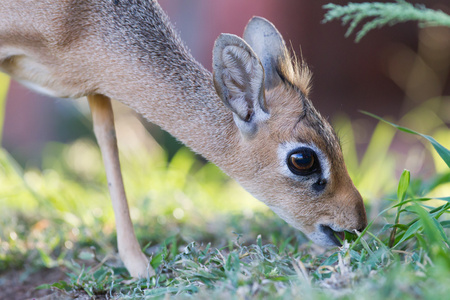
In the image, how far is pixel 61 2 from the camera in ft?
11.1

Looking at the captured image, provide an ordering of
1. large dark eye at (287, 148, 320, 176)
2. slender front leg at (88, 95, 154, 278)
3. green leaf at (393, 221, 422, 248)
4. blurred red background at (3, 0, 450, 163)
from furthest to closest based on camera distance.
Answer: blurred red background at (3, 0, 450, 163)
slender front leg at (88, 95, 154, 278)
large dark eye at (287, 148, 320, 176)
green leaf at (393, 221, 422, 248)

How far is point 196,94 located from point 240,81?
36cm

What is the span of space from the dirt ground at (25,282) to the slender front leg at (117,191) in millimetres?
539

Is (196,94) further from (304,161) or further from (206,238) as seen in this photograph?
(206,238)

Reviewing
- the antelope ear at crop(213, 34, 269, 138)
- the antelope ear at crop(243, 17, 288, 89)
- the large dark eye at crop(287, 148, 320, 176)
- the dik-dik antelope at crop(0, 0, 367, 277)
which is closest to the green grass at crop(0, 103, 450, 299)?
the dik-dik antelope at crop(0, 0, 367, 277)

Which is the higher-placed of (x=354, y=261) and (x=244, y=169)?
(x=244, y=169)

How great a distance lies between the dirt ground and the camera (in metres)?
3.44

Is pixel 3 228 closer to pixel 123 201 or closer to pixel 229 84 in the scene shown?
pixel 123 201

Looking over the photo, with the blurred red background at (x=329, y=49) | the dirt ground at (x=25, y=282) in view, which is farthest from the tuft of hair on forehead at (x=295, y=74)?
the blurred red background at (x=329, y=49)

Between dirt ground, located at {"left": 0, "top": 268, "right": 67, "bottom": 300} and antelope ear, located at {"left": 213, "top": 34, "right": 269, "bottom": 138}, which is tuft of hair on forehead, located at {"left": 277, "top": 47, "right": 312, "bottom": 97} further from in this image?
dirt ground, located at {"left": 0, "top": 268, "right": 67, "bottom": 300}

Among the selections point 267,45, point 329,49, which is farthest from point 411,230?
point 329,49

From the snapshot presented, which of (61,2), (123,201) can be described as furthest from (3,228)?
(61,2)

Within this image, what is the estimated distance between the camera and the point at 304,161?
10.2ft

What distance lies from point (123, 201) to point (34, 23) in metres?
1.31
